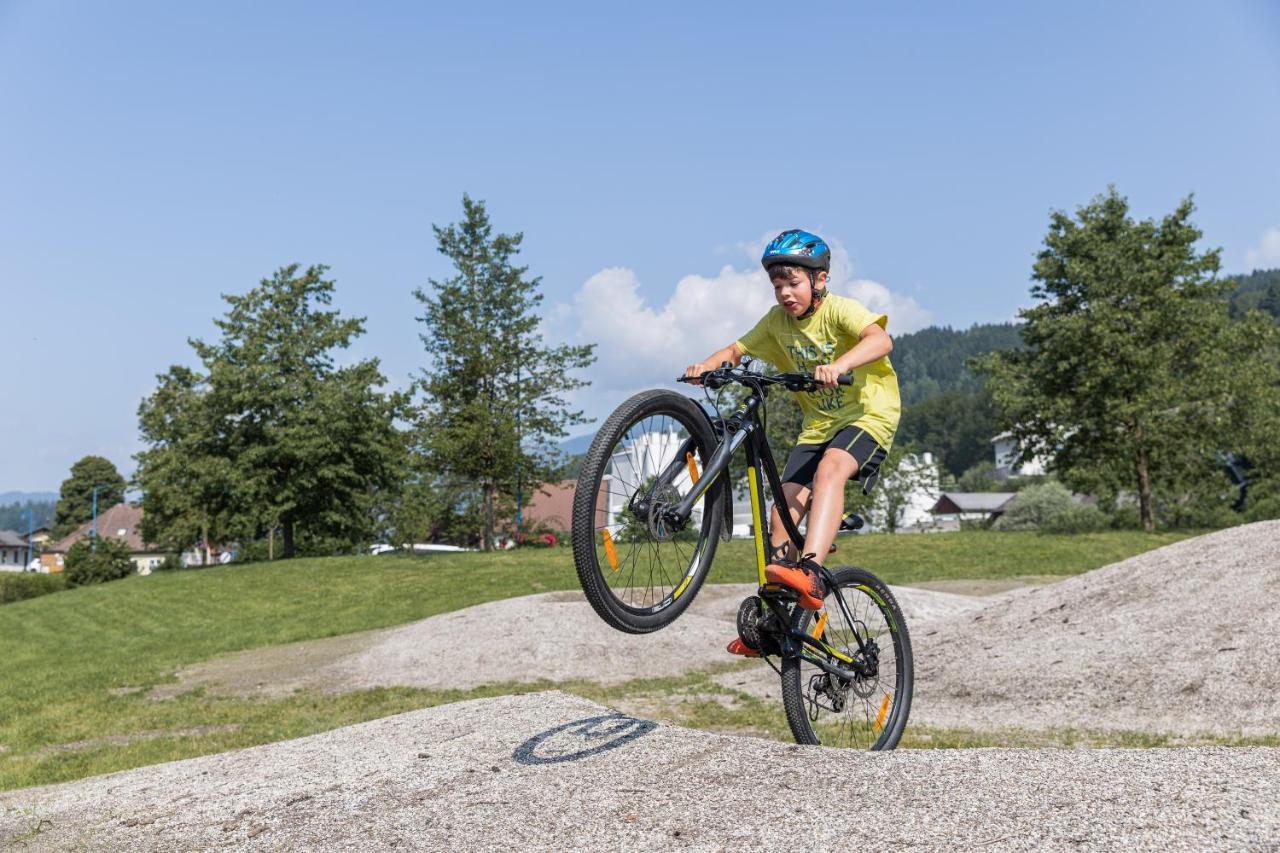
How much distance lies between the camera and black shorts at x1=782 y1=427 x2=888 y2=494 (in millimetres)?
5102

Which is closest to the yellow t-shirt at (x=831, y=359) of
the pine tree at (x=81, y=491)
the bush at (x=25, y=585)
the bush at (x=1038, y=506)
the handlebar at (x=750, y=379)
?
the handlebar at (x=750, y=379)

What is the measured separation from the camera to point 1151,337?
3409cm

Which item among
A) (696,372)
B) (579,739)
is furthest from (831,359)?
(579,739)

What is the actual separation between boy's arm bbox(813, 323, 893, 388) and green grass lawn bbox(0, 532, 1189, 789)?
7.42m

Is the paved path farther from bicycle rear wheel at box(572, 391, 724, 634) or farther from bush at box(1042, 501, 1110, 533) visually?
bush at box(1042, 501, 1110, 533)

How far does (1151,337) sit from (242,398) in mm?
29979

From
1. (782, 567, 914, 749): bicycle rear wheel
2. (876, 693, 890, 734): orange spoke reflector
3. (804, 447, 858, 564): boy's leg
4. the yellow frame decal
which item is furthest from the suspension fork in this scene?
(876, 693, 890, 734): orange spoke reflector

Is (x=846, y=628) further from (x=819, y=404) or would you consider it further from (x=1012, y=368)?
(x=1012, y=368)

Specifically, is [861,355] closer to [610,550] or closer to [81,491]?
[610,550]

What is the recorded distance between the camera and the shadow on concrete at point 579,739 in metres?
5.34

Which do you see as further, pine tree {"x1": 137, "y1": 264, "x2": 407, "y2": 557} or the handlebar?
pine tree {"x1": 137, "y1": 264, "x2": 407, "y2": 557}

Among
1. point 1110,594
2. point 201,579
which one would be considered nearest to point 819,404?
point 1110,594

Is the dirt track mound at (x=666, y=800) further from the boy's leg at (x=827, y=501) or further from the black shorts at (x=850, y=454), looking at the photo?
the black shorts at (x=850, y=454)

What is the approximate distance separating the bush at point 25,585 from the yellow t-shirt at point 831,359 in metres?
43.6
